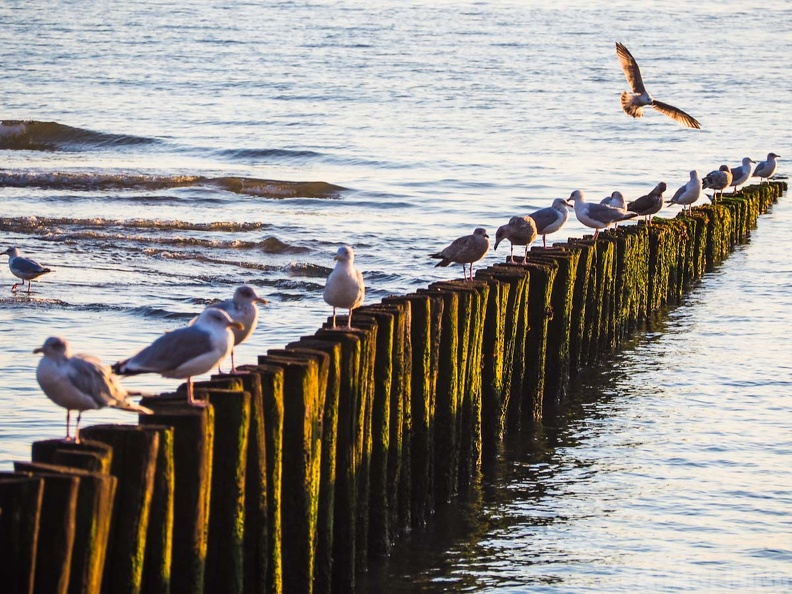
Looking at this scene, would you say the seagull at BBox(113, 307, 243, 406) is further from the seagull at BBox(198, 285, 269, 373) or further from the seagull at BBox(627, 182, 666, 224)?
the seagull at BBox(627, 182, 666, 224)

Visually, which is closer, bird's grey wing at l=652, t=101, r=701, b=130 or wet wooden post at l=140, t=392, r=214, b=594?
wet wooden post at l=140, t=392, r=214, b=594

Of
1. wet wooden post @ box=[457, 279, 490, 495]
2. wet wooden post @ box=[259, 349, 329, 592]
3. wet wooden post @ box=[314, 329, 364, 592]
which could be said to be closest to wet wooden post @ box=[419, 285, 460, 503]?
wet wooden post @ box=[457, 279, 490, 495]

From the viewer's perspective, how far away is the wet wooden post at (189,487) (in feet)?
20.0

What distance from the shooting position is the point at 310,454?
7.33 meters

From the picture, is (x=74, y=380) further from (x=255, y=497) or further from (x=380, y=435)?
(x=380, y=435)

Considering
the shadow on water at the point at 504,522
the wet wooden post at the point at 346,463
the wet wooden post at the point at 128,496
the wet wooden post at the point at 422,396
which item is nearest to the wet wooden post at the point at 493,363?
the shadow on water at the point at 504,522

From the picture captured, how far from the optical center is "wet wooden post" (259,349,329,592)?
716 cm

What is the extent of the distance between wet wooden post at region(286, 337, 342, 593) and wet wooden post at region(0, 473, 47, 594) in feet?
8.37

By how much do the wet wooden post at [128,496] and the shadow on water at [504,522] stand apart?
2544 mm

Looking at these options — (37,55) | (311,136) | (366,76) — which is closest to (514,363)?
(311,136)

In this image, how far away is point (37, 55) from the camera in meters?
60.2

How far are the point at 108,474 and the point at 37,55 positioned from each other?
57.8 meters

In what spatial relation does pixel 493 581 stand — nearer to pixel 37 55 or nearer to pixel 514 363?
pixel 514 363

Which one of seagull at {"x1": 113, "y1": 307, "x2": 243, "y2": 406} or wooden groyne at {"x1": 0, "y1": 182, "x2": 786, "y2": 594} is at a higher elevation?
seagull at {"x1": 113, "y1": 307, "x2": 243, "y2": 406}
